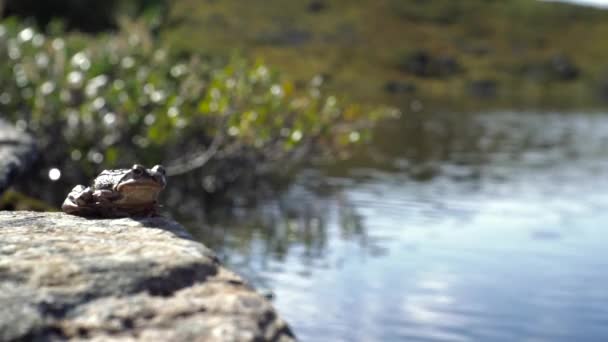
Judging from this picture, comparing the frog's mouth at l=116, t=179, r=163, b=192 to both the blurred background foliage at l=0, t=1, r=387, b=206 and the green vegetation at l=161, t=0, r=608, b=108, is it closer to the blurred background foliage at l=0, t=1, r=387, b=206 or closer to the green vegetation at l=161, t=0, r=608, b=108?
the blurred background foliage at l=0, t=1, r=387, b=206

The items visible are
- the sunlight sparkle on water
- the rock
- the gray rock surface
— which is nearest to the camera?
the gray rock surface

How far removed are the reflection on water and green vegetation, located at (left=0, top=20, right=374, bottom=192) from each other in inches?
47.9

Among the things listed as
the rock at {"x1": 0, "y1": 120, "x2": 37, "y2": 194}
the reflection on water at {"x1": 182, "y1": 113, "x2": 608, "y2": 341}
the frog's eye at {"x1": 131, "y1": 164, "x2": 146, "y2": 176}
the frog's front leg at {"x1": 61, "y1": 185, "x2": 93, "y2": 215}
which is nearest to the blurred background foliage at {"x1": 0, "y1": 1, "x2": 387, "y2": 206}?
the reflection on water at {"x1": 182, "y1": 113, "x2": 608, "y2": 341}

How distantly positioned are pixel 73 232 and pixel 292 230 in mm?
12498

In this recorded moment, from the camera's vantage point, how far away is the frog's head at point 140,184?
16.8 feet

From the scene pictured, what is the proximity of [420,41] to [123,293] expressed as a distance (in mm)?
175876

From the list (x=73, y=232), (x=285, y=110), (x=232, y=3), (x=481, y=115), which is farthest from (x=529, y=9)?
(x=73, y=232)

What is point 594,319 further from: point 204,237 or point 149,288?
point 149,288

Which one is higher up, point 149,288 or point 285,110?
point 285,110

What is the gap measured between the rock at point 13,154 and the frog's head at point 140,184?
10.7 ft

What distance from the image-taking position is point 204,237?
52.5 feet

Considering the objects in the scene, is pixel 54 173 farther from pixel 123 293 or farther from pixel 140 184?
pixel 123 293

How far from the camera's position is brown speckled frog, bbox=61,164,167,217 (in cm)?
514

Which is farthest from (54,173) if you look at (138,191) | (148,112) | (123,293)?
(123,293)
